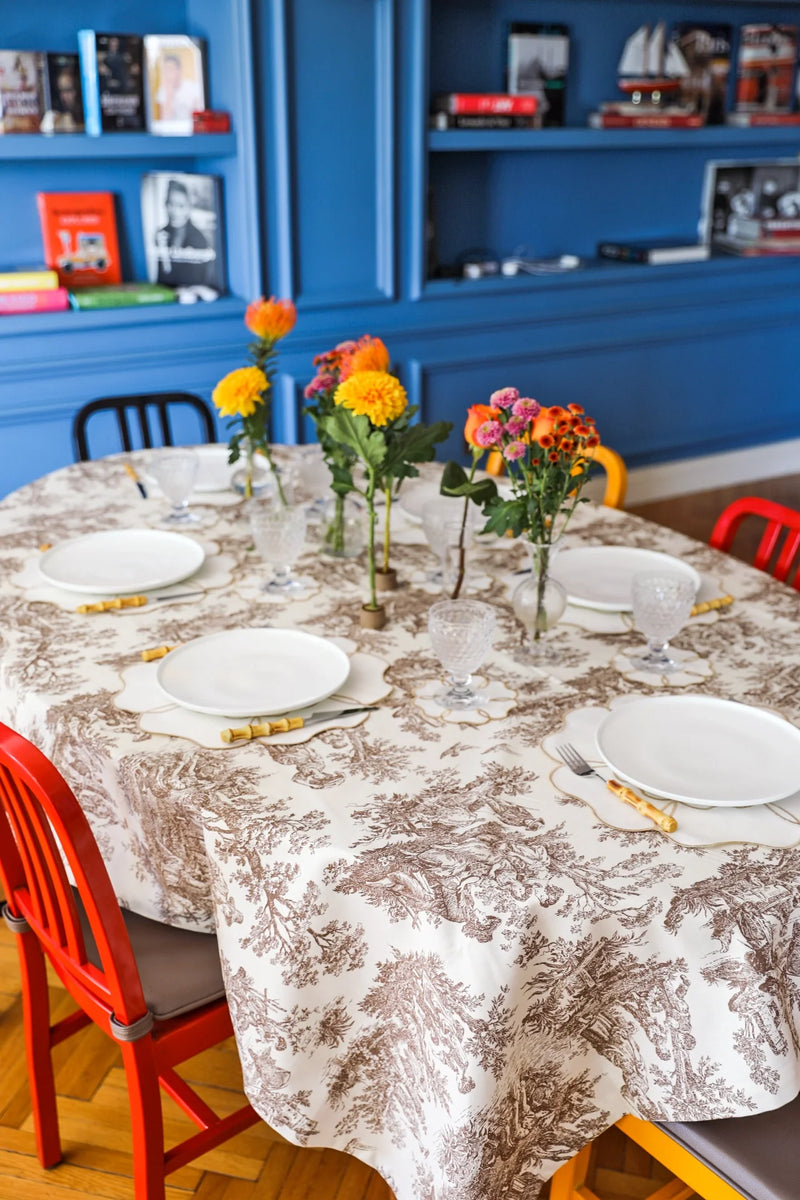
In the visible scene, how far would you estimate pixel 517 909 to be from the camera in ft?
3.58

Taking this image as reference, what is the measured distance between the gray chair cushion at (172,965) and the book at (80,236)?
7.76ft

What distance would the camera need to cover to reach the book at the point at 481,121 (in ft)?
11.5

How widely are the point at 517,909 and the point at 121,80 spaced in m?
2.77

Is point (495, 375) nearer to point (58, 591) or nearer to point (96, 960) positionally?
point (58, 591)


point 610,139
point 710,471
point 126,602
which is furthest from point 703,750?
point 710,471

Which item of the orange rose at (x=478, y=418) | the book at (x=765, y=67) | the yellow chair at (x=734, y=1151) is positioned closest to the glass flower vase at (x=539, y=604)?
the orange rose at (x=478, y=418)

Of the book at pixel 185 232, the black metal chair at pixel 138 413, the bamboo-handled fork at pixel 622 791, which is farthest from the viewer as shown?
the book at pixel 185 232

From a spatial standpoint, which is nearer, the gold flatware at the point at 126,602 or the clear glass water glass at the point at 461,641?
the clear glass water glass at the point at 461,641

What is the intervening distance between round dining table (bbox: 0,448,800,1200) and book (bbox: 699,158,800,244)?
11.1ft

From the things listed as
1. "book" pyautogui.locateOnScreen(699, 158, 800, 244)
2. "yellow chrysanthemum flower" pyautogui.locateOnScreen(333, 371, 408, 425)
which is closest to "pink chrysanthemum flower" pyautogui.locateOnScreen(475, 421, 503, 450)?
"yellow chrysanthemum flower" pyautogui.locateOnScreen(333, 371, 408, 425)

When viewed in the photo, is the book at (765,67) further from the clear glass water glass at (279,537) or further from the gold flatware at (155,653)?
the gold flatware at (155,653)

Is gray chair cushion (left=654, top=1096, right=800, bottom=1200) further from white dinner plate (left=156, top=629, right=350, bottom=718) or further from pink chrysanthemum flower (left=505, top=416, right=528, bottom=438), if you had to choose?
pink chrysanthemum flower (left=505, top=416, right=528, bottom=438)

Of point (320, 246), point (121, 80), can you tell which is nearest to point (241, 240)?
point (320, 246)

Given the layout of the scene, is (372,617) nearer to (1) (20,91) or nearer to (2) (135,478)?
(2) (135,478)
